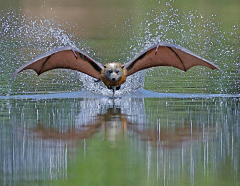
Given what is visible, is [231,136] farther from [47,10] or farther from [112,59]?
[47,10]

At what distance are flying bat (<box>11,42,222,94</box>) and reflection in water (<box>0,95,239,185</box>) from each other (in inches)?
34.3

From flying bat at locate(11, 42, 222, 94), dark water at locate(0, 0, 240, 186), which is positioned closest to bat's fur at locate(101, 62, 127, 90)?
flying bat at locate(11, 42, 222, 94)

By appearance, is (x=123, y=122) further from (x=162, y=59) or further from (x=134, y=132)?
(x=162, y=59)

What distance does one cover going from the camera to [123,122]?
9695mm

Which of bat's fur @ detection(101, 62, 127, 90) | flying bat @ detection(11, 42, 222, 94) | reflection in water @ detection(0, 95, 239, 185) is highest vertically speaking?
flying bat @ detection(11, 42, 222, 94)

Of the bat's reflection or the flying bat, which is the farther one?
the flying bat

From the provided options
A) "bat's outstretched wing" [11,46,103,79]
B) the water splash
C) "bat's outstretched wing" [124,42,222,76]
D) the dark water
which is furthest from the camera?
the water splash

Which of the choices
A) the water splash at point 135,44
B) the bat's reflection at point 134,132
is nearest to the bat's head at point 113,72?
the water splash at point 135,44

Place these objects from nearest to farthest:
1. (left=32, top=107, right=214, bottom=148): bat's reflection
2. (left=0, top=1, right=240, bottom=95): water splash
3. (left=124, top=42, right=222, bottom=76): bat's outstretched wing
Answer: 1. (left=32, top=107, right=214, bottom=148): bat's reflection
2. (left=124, top=42, right=222, bottom=76): bat's outstretched wing
3. (left=0, top=1, right=240, bottom=95): water splash

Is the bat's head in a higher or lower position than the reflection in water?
higher

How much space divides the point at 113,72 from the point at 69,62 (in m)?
1.20

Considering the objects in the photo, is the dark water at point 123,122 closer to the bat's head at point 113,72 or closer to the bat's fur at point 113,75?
the bat's fur at point 113,75

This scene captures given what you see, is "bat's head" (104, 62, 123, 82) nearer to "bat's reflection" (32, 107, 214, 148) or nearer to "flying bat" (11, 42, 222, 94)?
"flying bat" (11, 42, 222, 94)

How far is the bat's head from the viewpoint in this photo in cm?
1284
